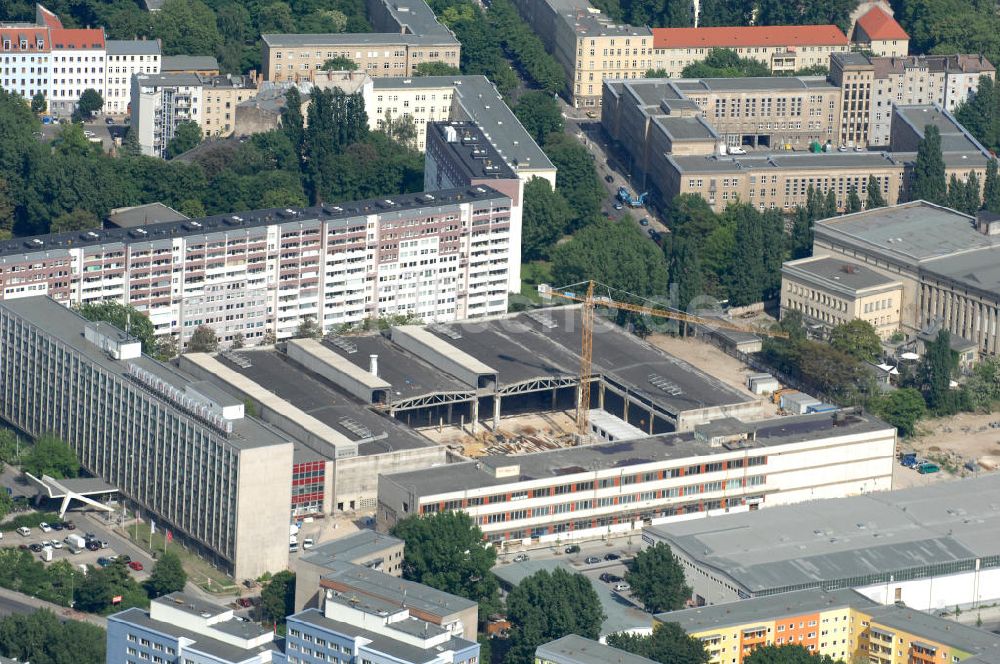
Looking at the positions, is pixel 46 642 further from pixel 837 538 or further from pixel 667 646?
pixel 837 538

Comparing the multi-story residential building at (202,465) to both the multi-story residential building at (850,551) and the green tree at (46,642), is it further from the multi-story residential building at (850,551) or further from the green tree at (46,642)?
the multi-story residential building at (850,551)

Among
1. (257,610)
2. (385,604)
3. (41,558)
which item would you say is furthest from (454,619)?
(41,558)

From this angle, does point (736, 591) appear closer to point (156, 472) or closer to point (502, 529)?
point (502, 529)

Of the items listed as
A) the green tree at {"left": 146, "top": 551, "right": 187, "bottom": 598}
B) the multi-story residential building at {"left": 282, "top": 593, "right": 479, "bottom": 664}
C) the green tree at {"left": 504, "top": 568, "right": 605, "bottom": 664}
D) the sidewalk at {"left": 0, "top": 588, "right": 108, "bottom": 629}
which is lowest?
the sidewalk at {"left": 0, "top": 588, "right": 108, "bottom": 629}

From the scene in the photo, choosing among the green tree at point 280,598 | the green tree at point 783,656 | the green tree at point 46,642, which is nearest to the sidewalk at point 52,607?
the green tree at point 46,642

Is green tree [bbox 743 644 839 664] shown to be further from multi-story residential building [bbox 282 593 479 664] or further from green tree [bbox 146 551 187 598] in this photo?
green tree [bbox 146 551 187 598]

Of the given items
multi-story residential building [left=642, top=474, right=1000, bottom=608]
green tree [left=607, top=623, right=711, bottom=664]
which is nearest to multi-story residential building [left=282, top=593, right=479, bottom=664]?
green tree [left=607, top=623, right=711, bottom=664]
